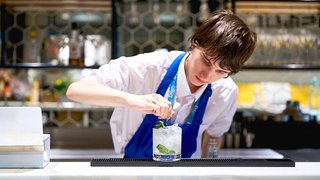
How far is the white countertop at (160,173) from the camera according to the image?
1152 mm

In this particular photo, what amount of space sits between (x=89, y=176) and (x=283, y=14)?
2.58 metres

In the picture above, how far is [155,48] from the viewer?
145 inches

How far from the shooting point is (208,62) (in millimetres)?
1510

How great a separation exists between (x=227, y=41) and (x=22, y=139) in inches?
26.8

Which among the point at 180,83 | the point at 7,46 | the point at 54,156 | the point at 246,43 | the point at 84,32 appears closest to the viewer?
the point at 246,43

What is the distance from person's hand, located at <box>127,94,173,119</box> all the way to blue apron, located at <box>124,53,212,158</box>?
1.14 feet

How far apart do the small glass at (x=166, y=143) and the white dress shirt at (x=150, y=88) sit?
36 centimetres

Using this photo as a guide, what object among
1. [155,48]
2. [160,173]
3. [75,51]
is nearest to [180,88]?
[160,173]

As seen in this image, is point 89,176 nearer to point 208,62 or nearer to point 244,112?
point 208,62

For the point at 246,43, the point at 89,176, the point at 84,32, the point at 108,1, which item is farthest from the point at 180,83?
the point at 84,32

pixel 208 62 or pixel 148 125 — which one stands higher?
pixel 208 62

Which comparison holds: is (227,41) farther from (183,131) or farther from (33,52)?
(33,52)

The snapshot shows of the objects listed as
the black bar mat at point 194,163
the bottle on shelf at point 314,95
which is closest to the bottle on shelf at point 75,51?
the black bar mat at point 194,163

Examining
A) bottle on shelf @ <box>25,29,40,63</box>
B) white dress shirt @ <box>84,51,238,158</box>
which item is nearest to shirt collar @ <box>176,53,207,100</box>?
white dress shirt @ <box>84,51,238,158</box>
